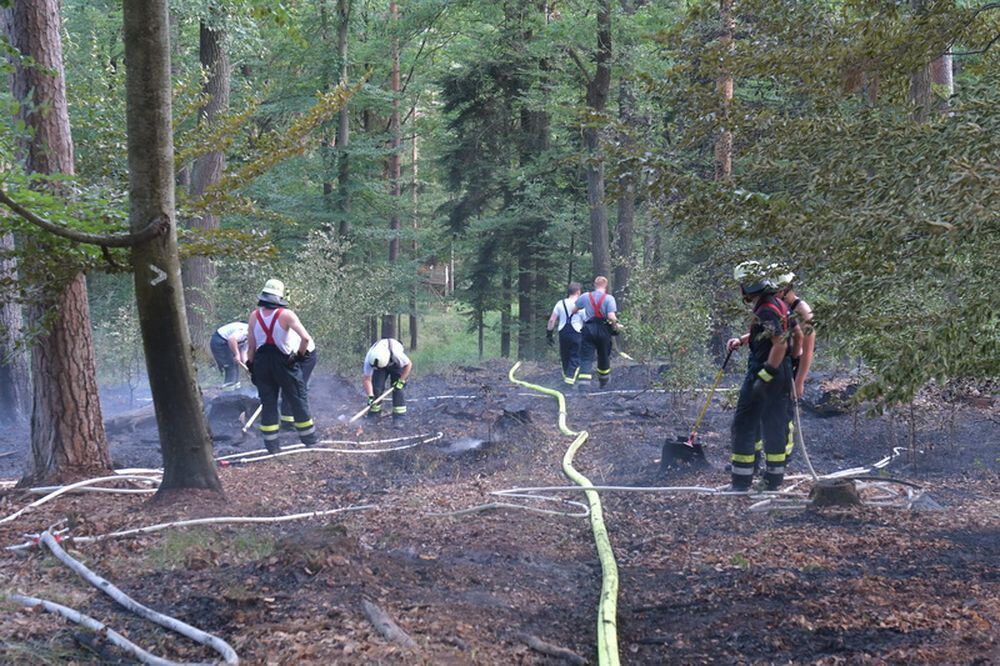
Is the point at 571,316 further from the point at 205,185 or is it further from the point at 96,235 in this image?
the point at 96,235

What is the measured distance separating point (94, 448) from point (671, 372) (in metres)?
7.31

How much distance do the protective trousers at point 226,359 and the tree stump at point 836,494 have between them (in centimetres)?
1035

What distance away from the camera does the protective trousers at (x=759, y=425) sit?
24.9ft

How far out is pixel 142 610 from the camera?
14.2ft

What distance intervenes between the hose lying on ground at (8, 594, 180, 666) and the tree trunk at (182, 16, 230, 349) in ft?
41.3

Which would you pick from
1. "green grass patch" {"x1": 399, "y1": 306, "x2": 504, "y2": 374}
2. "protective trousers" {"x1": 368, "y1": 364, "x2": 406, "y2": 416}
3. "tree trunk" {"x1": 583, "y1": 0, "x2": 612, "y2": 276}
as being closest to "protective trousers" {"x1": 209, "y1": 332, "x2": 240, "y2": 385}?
"protective trousers" {"x1": 368, "y1": 364, "x2": 406, "y2": 416}

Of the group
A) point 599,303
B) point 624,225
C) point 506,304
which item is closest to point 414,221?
point 506,304

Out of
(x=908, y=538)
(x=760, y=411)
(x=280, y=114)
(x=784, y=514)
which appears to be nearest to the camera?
(x=908, y=538)

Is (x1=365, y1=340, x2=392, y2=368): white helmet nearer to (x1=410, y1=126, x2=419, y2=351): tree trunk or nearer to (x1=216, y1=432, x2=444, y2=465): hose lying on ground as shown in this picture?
(x1=216, y1=432, x2=444, y2=465): hose lying on ground

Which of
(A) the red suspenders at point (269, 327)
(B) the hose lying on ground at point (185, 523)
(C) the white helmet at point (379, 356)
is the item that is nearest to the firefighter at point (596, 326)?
(C) the white helmet at point (379, 356)

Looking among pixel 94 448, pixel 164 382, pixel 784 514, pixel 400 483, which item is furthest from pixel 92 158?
→ pixel 784 514

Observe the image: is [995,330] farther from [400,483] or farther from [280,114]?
[280,114]

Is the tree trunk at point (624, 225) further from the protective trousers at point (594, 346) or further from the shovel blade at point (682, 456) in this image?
the shovel blade at point (682, 456)

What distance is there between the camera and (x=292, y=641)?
4.02 meters
